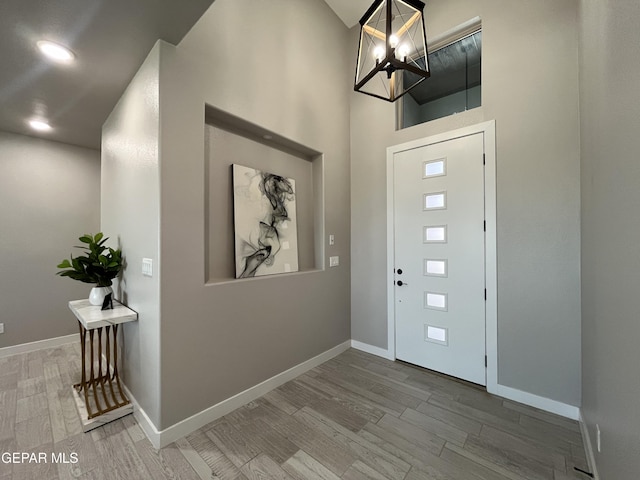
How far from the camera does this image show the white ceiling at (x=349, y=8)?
124 inches

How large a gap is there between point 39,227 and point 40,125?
4.29 feet

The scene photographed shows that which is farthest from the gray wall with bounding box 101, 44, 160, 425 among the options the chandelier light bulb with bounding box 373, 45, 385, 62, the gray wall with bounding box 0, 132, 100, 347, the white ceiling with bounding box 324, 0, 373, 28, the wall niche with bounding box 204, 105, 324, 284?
the white ceiling with bounding box 324, 0, 373, 28

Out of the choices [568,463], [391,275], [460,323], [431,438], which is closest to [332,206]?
[391,275]

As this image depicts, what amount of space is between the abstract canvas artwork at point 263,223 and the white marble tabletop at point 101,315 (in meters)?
0.89

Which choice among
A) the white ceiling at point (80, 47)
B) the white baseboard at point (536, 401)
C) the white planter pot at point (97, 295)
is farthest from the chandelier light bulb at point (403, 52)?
the white planter pot at point (97, 295)

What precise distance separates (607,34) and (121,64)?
299cm

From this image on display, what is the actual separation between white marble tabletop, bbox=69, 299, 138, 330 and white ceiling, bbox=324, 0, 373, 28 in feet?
13.4

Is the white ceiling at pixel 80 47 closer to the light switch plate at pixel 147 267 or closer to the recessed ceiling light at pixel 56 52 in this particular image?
the recessed ceiling light at pixel 56 52

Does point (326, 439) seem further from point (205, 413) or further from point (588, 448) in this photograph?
point (588, 448)

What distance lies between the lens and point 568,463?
160 centimetres

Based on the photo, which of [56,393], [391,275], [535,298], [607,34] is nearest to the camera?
[607,34]

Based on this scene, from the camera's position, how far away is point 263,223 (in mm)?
2486

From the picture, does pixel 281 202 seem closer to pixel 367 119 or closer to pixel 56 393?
pixel 367 119

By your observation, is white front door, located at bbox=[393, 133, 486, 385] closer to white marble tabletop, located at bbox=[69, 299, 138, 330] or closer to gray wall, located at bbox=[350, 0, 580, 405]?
gray wall, located at bbox=[350, 0, 580, 405]
